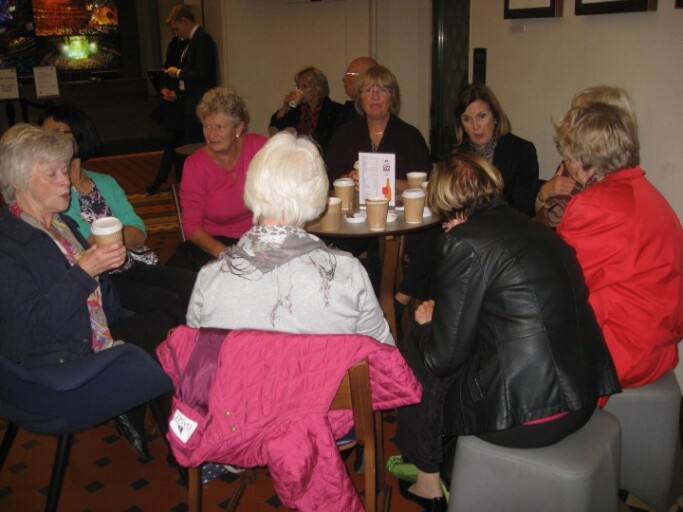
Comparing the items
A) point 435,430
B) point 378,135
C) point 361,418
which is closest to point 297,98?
point 378,135

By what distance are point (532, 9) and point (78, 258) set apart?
8.47 ft

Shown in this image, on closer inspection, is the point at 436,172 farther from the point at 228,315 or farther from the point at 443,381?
the point at 228,315

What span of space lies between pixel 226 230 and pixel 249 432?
186cm

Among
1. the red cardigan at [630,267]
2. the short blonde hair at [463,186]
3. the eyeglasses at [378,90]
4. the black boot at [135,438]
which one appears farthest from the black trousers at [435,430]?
the eyeglasses at [378,90]

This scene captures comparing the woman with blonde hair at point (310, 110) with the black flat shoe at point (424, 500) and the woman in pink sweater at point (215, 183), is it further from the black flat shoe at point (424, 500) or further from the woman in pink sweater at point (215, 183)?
the black flat shoe at point (424, 500)

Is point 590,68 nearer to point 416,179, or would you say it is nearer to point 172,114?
point 416,179

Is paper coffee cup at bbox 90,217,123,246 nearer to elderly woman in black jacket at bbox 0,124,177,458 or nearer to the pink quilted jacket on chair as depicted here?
elderly woman in black jacket at bbox 0,124,177,458

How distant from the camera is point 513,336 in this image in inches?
66.7

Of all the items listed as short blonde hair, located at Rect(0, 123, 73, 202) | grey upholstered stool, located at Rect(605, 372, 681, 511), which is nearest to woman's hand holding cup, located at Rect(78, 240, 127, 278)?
short blonde hair, located at Rect(0, 123, 73, 202)

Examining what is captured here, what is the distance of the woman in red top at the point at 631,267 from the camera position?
1907mm

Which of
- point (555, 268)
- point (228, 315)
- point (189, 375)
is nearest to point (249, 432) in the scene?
point (189, 375)

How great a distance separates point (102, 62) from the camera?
12.7 m

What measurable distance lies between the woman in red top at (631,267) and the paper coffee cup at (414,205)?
838mm

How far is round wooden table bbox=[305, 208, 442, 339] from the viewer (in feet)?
8.92
